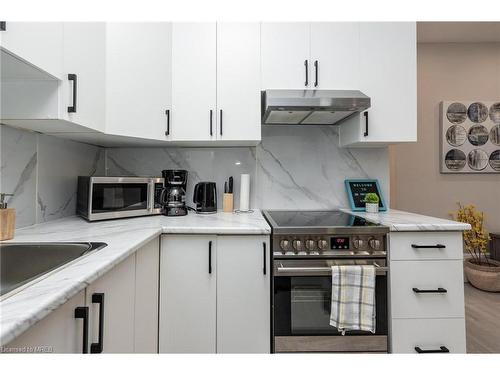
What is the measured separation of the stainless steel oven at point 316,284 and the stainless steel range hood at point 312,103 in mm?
748

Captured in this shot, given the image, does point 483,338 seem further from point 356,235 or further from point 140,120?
point 140,120

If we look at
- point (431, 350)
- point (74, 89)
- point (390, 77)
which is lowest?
point (431, 350)

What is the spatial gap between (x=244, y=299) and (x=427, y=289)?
0.98m

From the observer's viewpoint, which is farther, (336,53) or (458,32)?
(458,32)

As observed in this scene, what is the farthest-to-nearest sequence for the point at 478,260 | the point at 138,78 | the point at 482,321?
1. the point at 478,260
2. the point at 482,321
3. the point at 138,78

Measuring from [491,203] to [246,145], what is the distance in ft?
10.6

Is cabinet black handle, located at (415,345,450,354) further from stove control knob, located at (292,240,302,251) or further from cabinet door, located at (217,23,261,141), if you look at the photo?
cabinet door, located at (217,23,261,141)

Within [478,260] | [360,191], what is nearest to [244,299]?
[360,191]

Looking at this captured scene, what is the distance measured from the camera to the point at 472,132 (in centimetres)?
337

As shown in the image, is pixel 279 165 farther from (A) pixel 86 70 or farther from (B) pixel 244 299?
(A) pixel 86 70

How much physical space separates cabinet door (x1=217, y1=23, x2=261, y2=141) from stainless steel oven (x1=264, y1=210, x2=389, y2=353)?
0.77 m

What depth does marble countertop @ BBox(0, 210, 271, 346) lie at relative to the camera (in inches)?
22.8

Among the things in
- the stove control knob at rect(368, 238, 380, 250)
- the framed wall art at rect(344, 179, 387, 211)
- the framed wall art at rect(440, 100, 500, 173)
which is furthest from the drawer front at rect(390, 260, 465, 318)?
the framed wall art at rect(440, 100, 500, 173)

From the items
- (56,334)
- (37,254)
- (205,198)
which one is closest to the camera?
(56,334)
